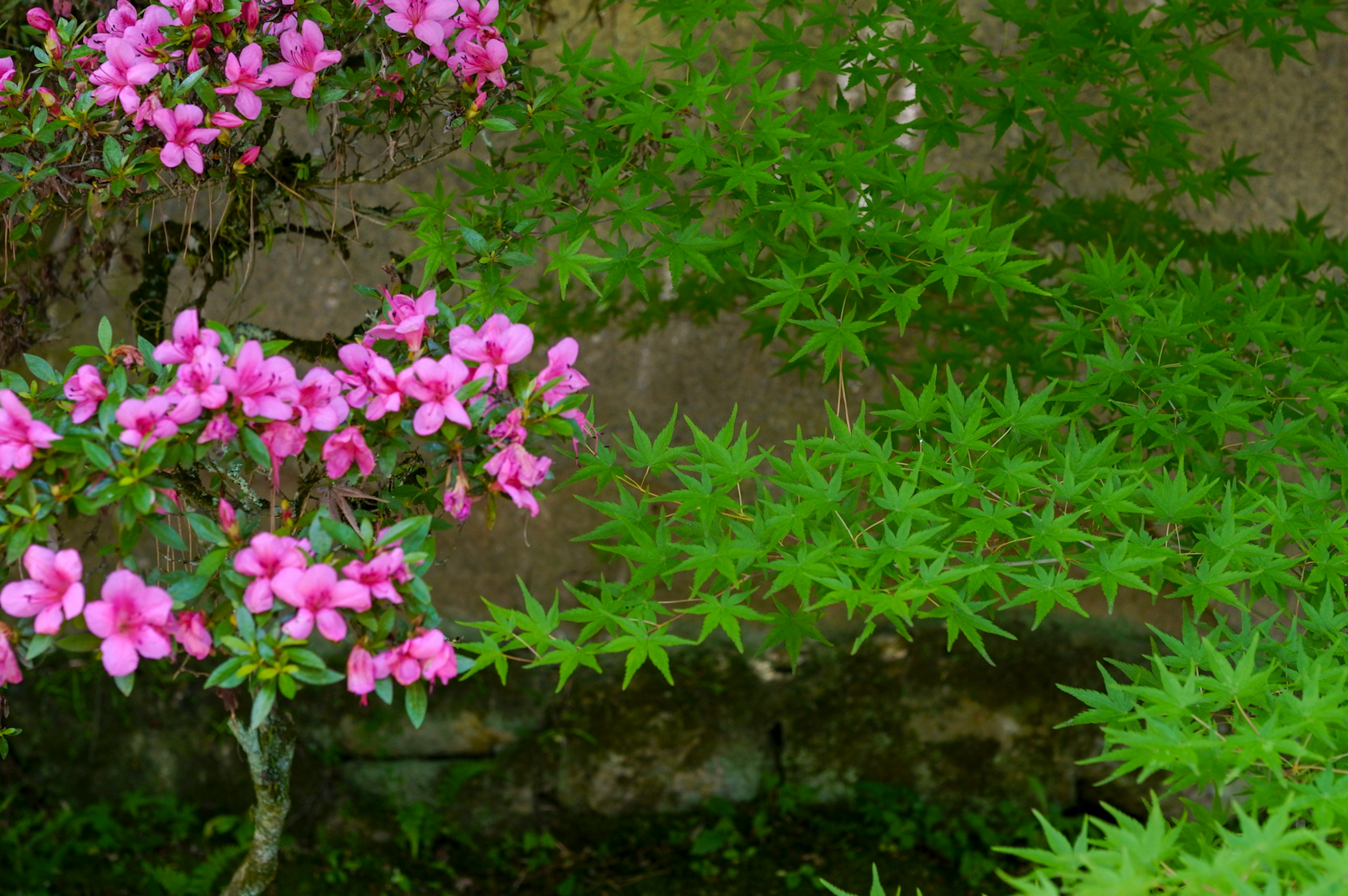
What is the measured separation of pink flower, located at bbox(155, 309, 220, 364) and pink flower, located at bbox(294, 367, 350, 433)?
4.3 inches

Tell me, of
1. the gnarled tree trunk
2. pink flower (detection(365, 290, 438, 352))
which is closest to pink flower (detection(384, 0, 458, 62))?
pink flower (detection(365, 290, 438, 352))

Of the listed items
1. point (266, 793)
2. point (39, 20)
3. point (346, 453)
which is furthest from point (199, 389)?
point (266, 793)

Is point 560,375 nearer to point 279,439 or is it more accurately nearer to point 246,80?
point 279,439

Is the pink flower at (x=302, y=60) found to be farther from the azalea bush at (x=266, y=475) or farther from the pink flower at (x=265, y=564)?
the pink flower at (x=265, y=564)

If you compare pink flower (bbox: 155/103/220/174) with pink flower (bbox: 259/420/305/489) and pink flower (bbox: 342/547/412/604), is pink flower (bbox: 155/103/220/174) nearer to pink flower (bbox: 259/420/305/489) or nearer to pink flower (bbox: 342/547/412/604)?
pink flower (bbox: 259/420/305/489)

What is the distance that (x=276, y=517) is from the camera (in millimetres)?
1613

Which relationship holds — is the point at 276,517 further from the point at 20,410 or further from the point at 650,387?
the point at 650,387

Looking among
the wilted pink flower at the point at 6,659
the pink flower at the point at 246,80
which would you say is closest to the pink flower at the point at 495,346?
the pink flower at the point at 246,80

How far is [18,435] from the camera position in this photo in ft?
3.95

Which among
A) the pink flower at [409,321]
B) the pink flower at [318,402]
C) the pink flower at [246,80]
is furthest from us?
the pink flower at [246,80]

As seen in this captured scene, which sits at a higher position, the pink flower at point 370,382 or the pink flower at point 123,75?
the pink flower at point 123,75

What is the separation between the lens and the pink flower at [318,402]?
1.26 metres

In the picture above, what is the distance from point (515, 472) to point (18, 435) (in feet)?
1.91

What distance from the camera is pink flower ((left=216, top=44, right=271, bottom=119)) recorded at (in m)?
1.51
